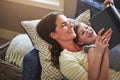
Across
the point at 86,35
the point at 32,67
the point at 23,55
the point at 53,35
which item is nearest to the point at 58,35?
the point at 53,35

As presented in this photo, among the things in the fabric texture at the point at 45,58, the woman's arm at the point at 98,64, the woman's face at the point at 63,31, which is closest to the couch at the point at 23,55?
the fabric texture at the point at 45,58

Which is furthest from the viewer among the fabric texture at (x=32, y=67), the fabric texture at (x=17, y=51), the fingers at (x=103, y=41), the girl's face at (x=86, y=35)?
the fabric texture at (x=17, y=51)

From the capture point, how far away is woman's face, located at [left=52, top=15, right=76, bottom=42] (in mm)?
1604

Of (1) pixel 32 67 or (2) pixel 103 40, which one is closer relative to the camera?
(2) pixel 103 40

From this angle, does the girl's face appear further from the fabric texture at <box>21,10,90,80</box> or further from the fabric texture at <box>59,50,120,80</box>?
the fabric texture at <box>21,10,90,80</box>

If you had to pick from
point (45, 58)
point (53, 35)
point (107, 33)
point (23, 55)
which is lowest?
point (23, 55)

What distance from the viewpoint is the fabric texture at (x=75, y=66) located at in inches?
59.0

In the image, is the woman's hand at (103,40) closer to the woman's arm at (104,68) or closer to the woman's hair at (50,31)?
the woman's arm at (104,68)

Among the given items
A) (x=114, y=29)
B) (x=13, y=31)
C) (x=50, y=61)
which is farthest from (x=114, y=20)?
(x=13, y=31)

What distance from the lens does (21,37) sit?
2092mm

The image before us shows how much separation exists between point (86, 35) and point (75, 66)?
0.72 ft

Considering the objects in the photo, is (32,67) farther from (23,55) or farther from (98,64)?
(98,64)

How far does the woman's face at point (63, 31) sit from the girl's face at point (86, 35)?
2.0 inches

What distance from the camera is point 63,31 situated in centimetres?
161
